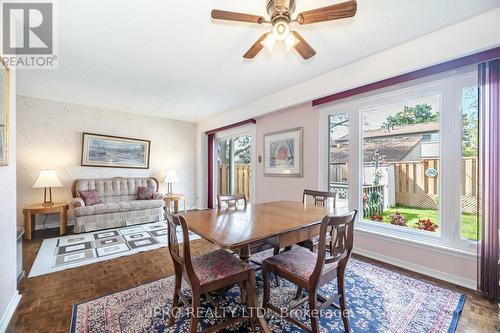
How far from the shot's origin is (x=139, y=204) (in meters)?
4.28

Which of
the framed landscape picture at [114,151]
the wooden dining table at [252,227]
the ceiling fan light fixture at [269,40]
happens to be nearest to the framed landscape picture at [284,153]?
the wooden dining table at [252,227]

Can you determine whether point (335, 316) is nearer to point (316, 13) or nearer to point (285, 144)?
point (316, 13)

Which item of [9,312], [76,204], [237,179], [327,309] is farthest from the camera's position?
[237,179]

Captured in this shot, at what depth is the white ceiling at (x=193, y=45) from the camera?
180cm

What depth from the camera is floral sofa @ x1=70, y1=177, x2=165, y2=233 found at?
377cm

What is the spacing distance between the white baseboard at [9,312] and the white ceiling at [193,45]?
7.86ft

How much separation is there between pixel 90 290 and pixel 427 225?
3.63 m

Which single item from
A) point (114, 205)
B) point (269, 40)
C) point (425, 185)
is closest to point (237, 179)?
→ point (114, 205)

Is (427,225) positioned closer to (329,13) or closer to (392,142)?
(392,142)

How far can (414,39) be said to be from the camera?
2.24 metres

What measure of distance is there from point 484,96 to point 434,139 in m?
0.58

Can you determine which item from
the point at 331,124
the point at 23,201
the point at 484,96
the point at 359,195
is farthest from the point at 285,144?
the point at 23,201

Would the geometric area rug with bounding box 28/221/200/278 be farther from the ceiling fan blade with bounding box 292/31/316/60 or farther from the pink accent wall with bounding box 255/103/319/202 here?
the ceiling fan blade with bounding box 292/31/316/60

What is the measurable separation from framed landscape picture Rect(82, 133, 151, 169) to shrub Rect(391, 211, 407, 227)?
16.5 ft
